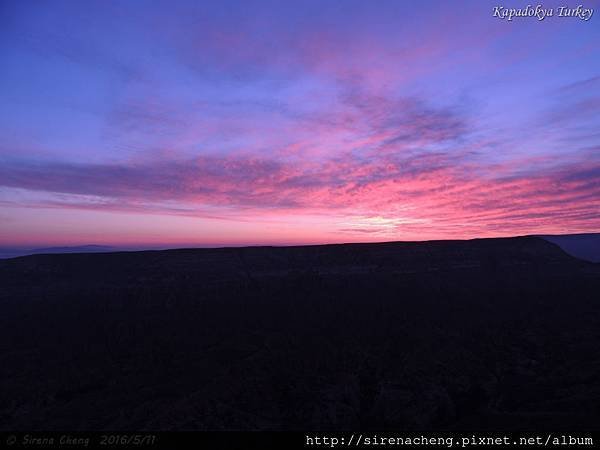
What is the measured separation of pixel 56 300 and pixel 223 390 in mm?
33693

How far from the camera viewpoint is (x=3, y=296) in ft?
164

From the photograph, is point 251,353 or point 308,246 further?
point 308,246

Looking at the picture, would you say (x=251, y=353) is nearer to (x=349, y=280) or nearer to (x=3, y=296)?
(x=349, y=280)

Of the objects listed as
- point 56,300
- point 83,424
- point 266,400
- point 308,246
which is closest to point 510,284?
point 308,246

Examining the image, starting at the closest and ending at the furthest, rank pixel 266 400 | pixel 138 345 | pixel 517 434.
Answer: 1. pixel 517 434
2. pixel 266 400
3. pixel 138 345

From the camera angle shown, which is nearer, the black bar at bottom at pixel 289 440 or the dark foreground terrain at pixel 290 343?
the black bar at bottom at pixel 289 440

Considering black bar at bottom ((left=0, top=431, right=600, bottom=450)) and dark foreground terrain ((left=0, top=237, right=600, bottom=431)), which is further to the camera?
dark foreground terrain ((left=0, top=237, right=600, bottom=431))

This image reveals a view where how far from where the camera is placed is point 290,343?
36594mm

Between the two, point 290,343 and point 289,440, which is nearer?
point 289,440

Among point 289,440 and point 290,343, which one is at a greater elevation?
point 290,343

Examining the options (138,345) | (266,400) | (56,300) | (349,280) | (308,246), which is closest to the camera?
(266,400)

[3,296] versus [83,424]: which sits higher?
[3,296]

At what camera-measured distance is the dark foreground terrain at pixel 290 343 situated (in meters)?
25.5

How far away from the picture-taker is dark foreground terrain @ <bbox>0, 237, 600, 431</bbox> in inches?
1005
